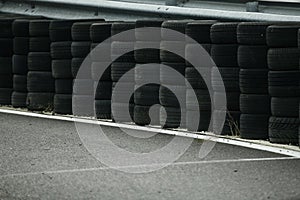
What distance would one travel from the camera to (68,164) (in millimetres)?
9672

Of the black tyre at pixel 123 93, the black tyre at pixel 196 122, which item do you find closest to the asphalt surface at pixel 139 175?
the black tyre at pixel 196 122

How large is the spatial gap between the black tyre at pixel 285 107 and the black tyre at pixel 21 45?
4.67m

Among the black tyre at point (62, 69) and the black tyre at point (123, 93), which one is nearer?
the black tyre at point (123, 93)

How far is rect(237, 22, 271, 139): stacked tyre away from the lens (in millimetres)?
11062

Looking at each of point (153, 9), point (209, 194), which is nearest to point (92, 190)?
point (209, 194)

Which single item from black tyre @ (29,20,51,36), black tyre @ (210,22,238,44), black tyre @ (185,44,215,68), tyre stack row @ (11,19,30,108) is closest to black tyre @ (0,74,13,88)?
tyre stack row @ (11,19,30,108)

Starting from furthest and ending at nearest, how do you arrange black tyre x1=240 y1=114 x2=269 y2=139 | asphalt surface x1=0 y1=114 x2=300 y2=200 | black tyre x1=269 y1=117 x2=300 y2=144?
black tyre x1=240 y1=114 x2=269 y2=139 < black tyre x1=269 y1=117 x2=300 y2=144 < asphalt surface x1=0 y1=114 x2=300 y2=200

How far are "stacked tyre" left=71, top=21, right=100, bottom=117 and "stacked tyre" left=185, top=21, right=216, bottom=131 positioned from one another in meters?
1.90

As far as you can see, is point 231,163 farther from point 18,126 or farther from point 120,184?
point 18,126

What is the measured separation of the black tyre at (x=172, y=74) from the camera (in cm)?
1212

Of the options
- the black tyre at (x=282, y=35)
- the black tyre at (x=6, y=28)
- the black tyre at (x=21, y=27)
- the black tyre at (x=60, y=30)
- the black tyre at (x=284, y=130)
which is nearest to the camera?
the black tyre at (x=284, y=130)

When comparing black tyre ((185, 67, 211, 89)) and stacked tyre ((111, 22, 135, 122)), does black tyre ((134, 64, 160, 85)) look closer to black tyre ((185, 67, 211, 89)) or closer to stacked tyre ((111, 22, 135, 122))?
stacked tyre ((111, 22, 135, 122))

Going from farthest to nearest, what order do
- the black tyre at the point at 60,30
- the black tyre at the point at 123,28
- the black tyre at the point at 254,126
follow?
the black tyre at the point at 60,30
the black tyre at the point at 123,28
the black tyre at the point at 254,126

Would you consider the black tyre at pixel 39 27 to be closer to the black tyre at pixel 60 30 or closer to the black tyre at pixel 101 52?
the black tyre at pixel 60 30
